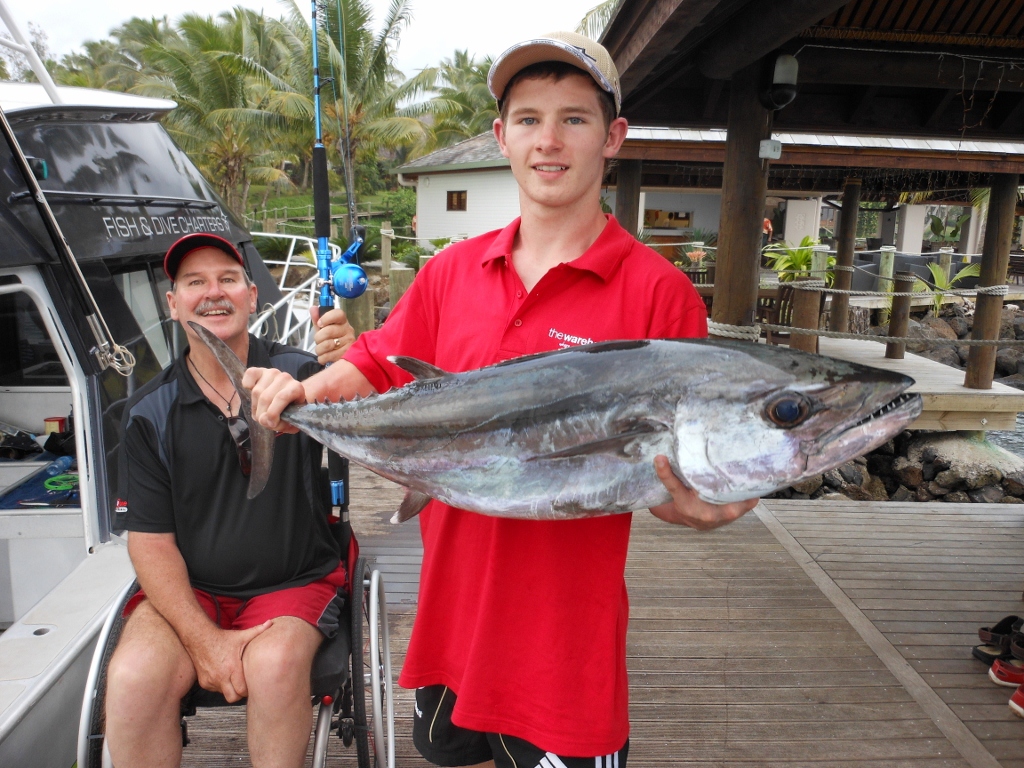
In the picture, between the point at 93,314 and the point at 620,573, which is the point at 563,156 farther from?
the point at 93,314

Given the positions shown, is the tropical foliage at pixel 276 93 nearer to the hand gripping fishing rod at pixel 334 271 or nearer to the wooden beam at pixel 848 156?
the wooden beam at pixel 848 156

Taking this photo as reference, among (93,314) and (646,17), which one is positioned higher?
(646,17)

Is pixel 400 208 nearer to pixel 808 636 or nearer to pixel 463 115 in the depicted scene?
pixel 463 115

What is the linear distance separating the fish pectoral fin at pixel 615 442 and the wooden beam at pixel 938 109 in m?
5.80

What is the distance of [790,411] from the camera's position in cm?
132

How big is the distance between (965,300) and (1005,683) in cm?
2035

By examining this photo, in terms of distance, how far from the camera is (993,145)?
9320 mm

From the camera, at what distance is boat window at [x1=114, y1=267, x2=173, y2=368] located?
12.9ft

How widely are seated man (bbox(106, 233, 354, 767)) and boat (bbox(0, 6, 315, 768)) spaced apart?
0.24 meters

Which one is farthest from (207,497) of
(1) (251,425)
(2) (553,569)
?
(2) (553,569)

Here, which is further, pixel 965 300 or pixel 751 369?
pixel 965 300

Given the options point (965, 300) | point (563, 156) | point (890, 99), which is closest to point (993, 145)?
point (890, 99)

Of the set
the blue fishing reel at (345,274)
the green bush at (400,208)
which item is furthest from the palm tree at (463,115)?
the blue fishing reel at (345,274)

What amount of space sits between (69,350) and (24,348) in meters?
1.91
